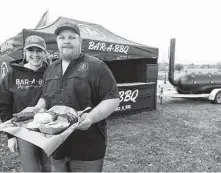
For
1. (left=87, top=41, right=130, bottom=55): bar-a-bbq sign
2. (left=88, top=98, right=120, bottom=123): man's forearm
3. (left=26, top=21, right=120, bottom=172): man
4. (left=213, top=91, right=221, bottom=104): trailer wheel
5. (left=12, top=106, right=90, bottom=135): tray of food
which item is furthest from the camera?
(left=213, top=91, right=221, bottom=104): trailer wheel

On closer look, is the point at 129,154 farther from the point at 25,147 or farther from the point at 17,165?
the point at 25,147

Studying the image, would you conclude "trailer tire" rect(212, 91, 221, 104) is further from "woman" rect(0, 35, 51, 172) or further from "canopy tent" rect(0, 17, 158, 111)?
"woman" rect(0, 35, 51, 172)

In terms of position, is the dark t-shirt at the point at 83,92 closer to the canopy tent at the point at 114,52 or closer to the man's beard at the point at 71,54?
the man's beard at the point at 71,54

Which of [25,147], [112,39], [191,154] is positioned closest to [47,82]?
[25,147]

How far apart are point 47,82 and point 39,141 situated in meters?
0.66

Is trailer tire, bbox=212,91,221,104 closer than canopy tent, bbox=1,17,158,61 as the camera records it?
No

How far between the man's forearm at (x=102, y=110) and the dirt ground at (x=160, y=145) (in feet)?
7.57

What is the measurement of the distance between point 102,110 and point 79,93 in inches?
9.5

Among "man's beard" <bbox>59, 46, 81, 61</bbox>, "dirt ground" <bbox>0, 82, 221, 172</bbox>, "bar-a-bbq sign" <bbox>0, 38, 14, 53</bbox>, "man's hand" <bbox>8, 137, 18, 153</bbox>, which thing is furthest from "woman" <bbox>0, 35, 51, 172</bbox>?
"bar-a-bbq sign" <bbox>0, 38, 14, 53</bbox>

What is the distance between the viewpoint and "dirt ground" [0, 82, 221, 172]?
3.76 meters

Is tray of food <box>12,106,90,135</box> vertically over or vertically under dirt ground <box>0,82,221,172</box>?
over

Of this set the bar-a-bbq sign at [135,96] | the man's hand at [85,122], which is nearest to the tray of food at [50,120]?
the man's hand at [85,122]

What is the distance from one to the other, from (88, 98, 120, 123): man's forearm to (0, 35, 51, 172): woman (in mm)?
933

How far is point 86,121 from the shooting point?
1.46 metres
